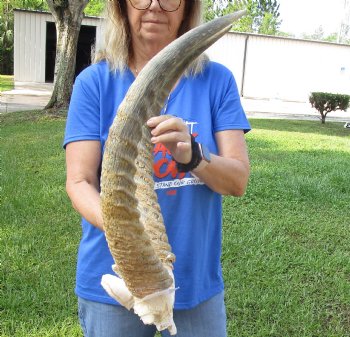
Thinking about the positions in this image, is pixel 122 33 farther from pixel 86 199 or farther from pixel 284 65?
pixel 284 65

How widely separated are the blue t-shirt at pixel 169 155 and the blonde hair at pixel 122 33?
3cm

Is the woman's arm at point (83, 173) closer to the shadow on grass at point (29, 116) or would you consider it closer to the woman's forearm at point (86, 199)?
the woman's forearm at point (86, 199)

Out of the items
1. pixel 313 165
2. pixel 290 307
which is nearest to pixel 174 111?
pixel 290 307

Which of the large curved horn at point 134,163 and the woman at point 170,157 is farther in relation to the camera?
the woman at point 170,157

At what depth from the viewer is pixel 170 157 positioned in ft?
5.07

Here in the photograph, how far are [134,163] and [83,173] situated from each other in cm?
59

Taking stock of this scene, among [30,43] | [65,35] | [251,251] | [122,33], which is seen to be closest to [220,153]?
[122,33]

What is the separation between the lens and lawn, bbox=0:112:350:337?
336cm

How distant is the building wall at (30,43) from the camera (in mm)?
24375

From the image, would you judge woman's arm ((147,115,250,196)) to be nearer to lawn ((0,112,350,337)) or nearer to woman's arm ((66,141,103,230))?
woman's arm ((66,141,103,230))

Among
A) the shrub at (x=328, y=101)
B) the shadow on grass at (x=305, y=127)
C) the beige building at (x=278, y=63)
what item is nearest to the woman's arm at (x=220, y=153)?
the shadow on grass at (x=305, y=127)

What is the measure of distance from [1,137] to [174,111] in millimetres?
7902

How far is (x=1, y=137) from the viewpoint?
348 inches

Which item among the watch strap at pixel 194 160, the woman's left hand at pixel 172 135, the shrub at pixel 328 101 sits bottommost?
the shrub at pixel 328 101
